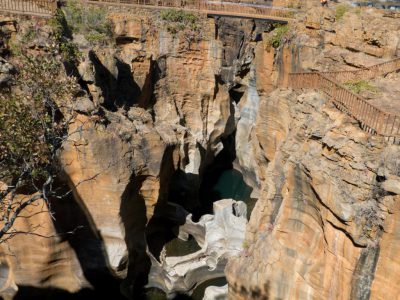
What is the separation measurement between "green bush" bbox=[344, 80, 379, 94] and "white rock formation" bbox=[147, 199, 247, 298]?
8004 millimetres

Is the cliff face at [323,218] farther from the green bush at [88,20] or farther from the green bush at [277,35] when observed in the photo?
the green bush at [88,20]

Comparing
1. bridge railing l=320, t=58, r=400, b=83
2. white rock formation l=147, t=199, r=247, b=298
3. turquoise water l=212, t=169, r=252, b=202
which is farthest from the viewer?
turquoise water l=212, t=169, r=252, b=202

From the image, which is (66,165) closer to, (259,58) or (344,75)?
(344,75)

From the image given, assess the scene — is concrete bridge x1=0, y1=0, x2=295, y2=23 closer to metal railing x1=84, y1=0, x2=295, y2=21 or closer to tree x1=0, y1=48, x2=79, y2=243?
metal railing x1=84, y1=0, x2=295, y2=21

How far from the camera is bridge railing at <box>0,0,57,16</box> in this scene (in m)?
17.1

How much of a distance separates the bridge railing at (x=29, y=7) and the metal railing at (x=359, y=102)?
12.2m

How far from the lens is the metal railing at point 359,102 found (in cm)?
962

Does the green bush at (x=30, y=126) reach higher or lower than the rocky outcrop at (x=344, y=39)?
lower

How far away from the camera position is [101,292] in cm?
1588

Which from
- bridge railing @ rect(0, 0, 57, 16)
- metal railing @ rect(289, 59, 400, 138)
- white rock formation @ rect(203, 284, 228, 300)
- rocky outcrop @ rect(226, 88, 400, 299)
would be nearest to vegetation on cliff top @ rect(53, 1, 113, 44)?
bridge railing @ rect(0, 0, 57, 16)

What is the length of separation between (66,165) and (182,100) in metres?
11.7

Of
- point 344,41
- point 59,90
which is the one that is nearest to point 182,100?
point 344,41

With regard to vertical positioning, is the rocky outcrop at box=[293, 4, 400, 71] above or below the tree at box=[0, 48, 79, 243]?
above


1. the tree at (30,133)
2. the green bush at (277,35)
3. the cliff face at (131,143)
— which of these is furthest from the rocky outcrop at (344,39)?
the tree at (30,133)
